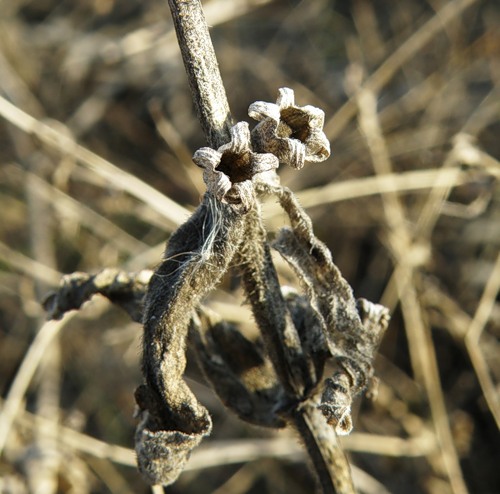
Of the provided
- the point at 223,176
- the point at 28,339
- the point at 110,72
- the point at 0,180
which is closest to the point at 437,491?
the point at 28,339

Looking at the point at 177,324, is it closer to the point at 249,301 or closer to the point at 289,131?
the point at 249,301

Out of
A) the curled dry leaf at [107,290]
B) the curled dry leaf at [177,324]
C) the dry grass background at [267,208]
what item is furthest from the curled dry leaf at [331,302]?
the dry grass background at [267,208]

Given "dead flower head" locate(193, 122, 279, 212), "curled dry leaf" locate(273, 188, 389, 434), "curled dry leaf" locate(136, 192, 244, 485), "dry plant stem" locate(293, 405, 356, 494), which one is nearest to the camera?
"dead flower head" locate(193, 122, 279, 212)

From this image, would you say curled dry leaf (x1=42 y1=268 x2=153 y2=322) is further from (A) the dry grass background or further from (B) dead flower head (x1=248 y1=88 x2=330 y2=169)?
(A) the dry grass background

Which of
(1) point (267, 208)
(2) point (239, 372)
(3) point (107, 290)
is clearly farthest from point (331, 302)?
(1) point (267, 208)

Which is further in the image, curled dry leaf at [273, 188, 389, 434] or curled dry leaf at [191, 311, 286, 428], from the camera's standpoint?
curled dry leaf at [191, 311, 286, 428]

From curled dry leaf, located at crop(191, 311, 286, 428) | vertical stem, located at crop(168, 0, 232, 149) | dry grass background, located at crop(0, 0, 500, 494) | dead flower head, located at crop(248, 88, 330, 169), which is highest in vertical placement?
dry grass background, located at crop(0, 0, 500, 494)

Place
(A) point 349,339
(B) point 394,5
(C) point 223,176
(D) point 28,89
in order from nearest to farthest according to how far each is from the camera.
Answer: (C) point 223,176 < (A) point 349,339 < (D) point 28,89 < (B) point 394,5

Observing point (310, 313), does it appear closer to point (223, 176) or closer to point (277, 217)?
point (223, 176)

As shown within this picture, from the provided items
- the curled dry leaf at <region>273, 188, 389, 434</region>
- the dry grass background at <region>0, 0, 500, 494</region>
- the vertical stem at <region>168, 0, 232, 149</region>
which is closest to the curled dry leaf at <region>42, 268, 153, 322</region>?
the curled dry leaf at <region>273, 188, 389, 434</region>
